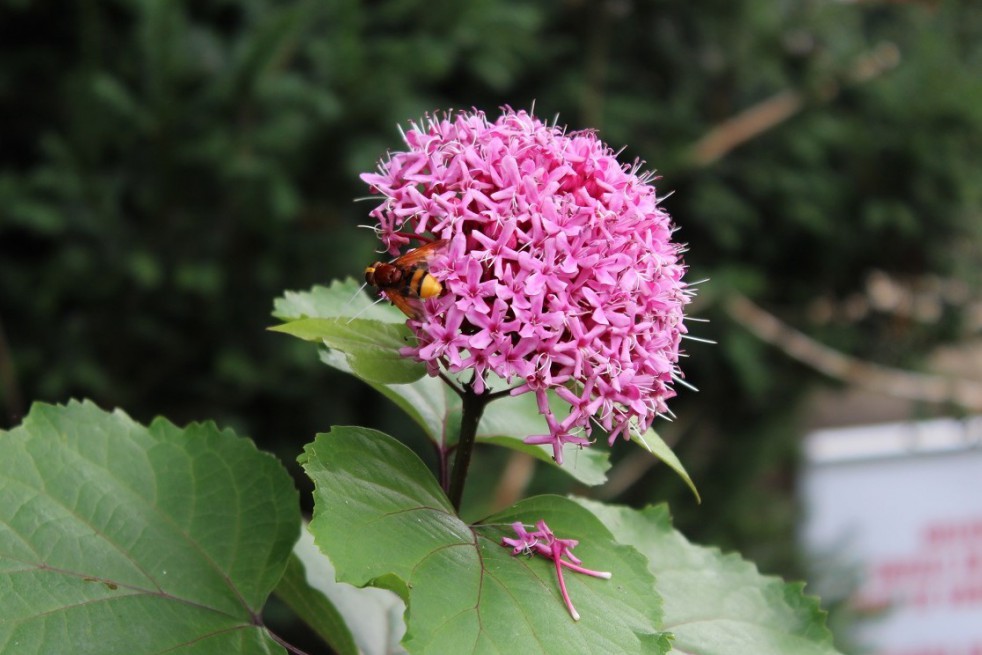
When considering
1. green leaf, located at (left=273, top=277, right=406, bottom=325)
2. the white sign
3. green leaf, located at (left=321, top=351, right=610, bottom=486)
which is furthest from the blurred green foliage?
green leaf, located at (left=321, top=351, right=610, bottom=486)

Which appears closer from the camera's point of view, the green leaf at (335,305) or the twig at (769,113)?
the green leaf at (335,305)

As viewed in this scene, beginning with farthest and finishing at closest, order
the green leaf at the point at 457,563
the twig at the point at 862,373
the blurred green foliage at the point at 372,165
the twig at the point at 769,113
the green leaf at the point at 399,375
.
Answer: the twig at the point at 862,373
the twig at the point at 769,113
the blurred green foliage at the point at 372,165
the green leaf at the point at 399,375
the green leaf at the point at 457,563

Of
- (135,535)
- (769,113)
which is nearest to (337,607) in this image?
(135,535)

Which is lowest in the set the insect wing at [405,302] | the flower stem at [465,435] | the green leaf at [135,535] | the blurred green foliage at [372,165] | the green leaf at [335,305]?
the green leaf at [135,535]

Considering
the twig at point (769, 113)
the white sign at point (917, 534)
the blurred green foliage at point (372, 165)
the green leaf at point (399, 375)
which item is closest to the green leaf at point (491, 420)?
the green leaf at point (399, 375)

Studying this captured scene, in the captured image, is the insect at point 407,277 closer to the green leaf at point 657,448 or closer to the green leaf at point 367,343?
the green leaf at point 367,343

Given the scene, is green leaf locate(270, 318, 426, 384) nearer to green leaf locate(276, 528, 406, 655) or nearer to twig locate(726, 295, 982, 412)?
green leaf locate(276, 528, 406, 655)

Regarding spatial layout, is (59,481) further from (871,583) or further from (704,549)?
(871,583)
